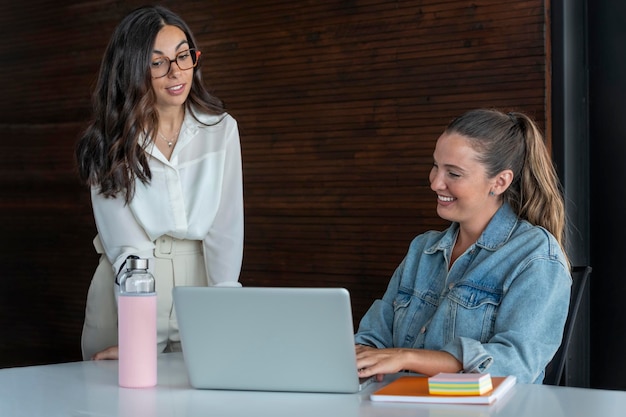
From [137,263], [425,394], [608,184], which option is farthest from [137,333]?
[608,184]

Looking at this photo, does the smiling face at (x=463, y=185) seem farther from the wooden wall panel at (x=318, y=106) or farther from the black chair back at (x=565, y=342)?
the wooden wall panel at (x=318, y=106)

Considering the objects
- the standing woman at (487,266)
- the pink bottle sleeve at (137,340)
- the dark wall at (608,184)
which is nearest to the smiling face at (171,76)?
the standing woman at (487,266)

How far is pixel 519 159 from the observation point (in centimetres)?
228

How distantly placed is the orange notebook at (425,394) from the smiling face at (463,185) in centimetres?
54

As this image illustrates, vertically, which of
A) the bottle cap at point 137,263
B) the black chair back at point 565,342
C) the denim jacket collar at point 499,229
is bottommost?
the black chair back at point 565,342

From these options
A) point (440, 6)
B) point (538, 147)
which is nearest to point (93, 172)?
point (538, 147)

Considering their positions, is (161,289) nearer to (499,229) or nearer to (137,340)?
(137,340)

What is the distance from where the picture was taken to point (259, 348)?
5.75ft

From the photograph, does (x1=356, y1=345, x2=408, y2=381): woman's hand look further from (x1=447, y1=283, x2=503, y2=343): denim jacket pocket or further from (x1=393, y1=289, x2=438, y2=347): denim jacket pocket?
(x1=393, y1=289, x2=438, y2=347): denim jacket pocket

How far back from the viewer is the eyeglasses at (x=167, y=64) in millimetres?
2637

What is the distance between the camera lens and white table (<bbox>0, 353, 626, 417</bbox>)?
5.20ft

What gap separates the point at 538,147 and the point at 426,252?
0.38 metres

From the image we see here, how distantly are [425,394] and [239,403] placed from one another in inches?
13.4

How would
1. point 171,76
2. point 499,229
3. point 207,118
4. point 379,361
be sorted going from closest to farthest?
point 379,361 → point 499,229 → point 171,76 → point 207,118
